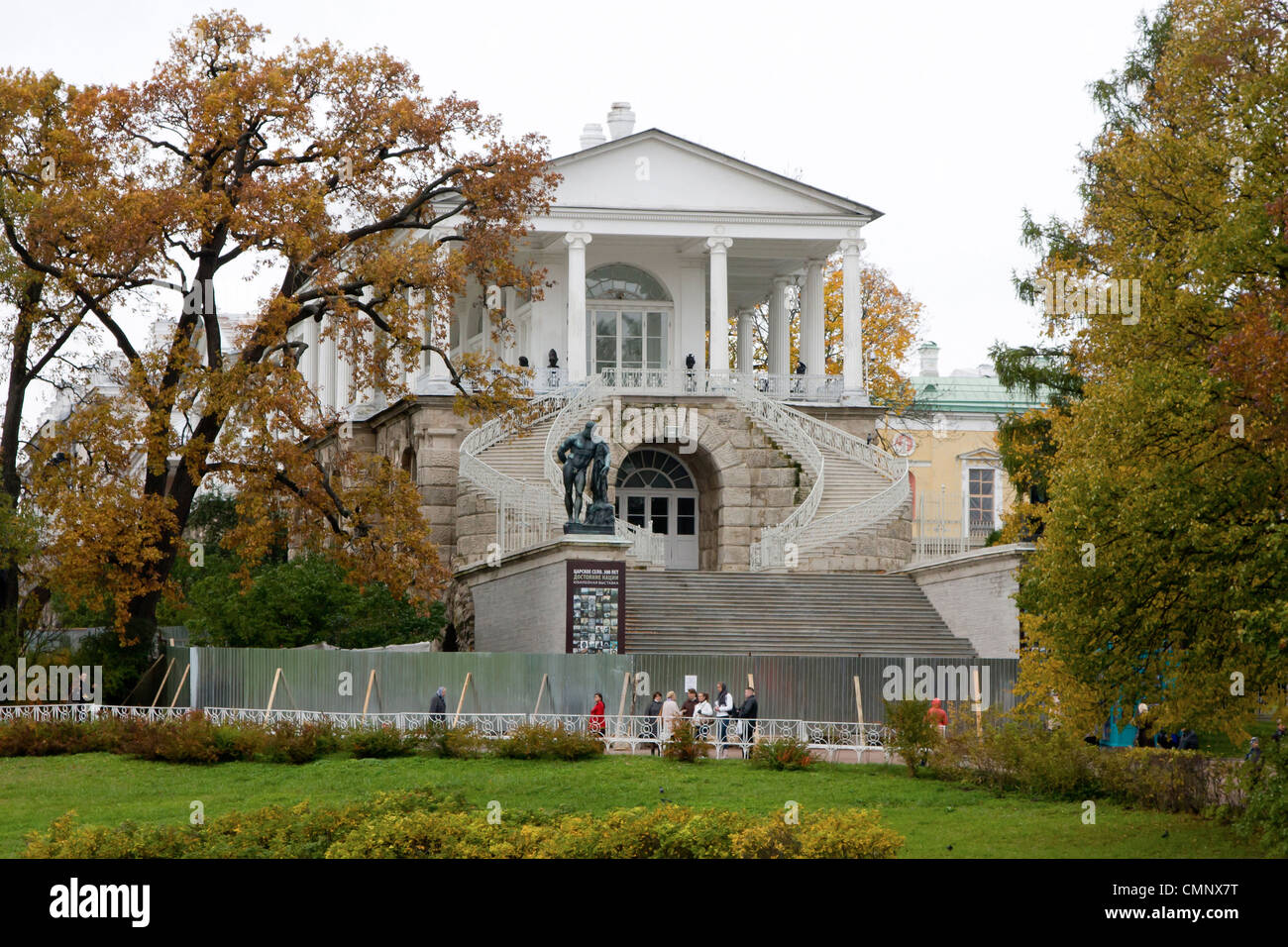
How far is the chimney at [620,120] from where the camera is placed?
5019 cm

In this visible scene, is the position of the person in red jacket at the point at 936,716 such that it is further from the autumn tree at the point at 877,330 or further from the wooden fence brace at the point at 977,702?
→ the autumn tree at the point at 877,330

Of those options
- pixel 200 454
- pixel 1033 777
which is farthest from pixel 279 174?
pixel 1033 777

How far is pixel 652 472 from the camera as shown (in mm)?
44406

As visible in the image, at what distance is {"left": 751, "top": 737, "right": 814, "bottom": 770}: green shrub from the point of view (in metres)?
23.9

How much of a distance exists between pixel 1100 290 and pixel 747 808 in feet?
30.8

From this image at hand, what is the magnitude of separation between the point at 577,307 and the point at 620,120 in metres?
8.76

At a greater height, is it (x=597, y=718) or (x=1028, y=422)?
(x=1028, y=422)

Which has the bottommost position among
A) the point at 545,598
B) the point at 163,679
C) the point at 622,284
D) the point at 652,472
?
the point at 163,679

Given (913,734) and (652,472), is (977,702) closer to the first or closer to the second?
(913,734)

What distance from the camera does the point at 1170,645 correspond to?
19422mm

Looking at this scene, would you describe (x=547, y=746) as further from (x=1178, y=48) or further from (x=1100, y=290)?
(x=1178, y=48)

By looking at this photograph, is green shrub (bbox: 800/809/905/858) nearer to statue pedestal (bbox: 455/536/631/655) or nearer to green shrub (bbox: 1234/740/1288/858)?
green shrub (bbox: 1234/740/1288/858)

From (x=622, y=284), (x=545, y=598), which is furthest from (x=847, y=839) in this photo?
(x=622, y=284)

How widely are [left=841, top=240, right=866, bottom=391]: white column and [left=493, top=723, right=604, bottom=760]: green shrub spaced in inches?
864
